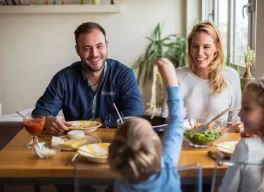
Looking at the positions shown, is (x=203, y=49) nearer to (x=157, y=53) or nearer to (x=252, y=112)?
(x=252, y=112)

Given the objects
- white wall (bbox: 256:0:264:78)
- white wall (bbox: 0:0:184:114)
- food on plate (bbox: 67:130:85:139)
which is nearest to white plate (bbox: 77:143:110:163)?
food on plate (bbox: 67:130:85:139)

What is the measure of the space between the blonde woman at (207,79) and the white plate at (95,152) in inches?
34.3

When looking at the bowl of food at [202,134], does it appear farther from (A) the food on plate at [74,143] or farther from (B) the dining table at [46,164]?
(A) the food on plate at [74,143]

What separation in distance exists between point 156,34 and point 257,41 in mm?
2451

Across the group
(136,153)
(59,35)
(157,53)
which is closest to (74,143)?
(136,153)

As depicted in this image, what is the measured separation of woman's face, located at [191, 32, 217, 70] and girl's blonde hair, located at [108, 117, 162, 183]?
1551 mm

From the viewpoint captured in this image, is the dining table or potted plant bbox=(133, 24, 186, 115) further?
potted plant bbox=(133, 24, 186, 115)

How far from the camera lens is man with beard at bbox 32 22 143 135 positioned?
2500mm

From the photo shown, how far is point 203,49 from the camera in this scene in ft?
8.16

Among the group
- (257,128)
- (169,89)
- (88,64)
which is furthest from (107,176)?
(88,64)

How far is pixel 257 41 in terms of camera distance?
277 cm

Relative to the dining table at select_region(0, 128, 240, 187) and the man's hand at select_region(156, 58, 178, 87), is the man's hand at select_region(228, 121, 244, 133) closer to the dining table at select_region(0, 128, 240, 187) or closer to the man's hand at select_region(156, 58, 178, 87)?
the dining table at select_region(0, 128, 240, 187)

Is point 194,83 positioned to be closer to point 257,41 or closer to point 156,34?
point 257,41

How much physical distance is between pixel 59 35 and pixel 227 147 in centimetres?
374
